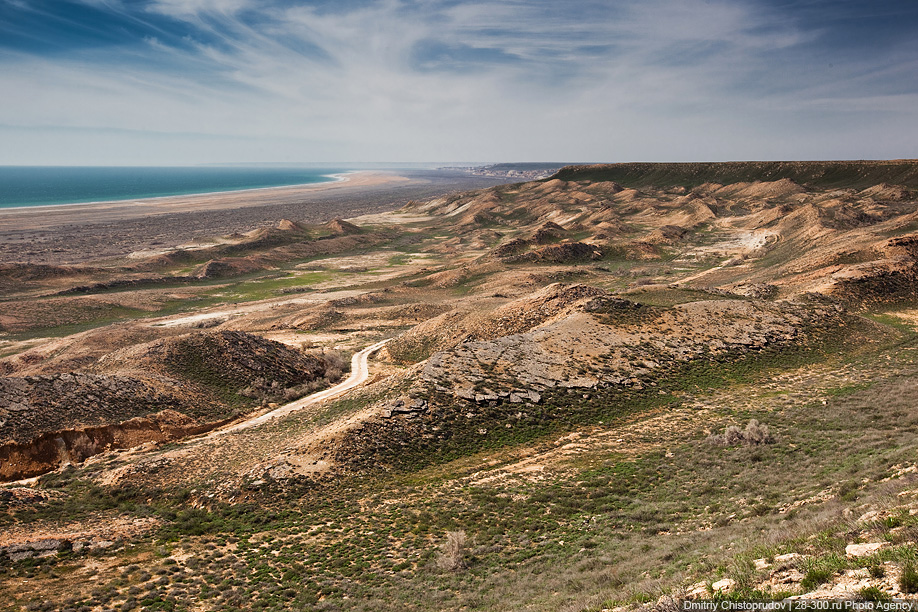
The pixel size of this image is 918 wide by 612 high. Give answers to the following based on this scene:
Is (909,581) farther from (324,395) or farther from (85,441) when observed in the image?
(85,441)

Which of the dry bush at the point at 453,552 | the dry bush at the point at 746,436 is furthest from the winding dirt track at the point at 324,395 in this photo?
the dry bush at the point at 746,436

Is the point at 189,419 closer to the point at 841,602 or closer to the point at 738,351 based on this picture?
the point at 841,602

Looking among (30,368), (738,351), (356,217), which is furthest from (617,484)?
(356,217)

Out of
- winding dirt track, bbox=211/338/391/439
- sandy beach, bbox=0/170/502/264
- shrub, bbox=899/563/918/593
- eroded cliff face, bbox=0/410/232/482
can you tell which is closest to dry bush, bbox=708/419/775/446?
shrub, bbox=899/563/918/593

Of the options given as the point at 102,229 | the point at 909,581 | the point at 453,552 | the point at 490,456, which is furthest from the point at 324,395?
the point at 102,229

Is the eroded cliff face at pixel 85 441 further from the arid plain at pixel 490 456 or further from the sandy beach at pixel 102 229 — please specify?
the sandy beach at pixel 102 229

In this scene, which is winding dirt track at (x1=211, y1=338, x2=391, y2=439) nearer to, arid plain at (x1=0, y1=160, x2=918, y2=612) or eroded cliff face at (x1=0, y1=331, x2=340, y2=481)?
arid plain at (x1=0, y1=160, x2=918, y2=612)
